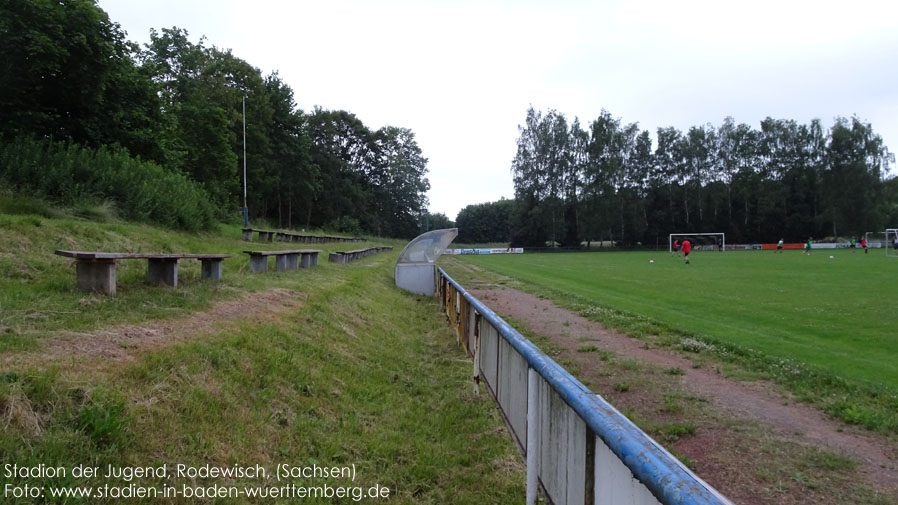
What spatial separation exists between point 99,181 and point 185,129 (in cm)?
2765

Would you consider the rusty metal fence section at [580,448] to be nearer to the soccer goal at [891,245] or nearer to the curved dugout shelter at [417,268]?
the curved dugout shelter at [417,268]

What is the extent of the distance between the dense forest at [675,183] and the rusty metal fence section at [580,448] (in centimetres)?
6806

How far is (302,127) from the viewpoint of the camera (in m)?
59.6

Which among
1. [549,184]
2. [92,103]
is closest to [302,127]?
[549,184]

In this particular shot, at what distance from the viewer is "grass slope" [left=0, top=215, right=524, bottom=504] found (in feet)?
9.57

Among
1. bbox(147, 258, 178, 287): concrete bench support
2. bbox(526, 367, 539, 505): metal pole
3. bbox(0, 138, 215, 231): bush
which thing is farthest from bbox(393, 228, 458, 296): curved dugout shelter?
bbox(526, 367, 539, 505): metal pole

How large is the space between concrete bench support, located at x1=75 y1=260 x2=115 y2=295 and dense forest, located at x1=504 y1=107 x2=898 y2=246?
6669 cm

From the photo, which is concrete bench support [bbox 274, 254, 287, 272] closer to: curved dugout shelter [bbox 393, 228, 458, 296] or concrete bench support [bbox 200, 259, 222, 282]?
concrete bench support [bbox 200, 259, 222, 282]

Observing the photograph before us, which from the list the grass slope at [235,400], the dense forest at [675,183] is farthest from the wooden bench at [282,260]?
the dense forest at [675,183]

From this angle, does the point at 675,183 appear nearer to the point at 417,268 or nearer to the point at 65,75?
the point at 417,268

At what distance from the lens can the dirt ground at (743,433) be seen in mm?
3613

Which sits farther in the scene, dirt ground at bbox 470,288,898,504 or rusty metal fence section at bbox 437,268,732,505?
dirt ground at bbox 470,288,898,504

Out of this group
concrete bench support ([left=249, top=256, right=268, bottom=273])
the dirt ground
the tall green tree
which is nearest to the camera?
the dirt ground

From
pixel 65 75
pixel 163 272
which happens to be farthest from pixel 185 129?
pixel 163 272
